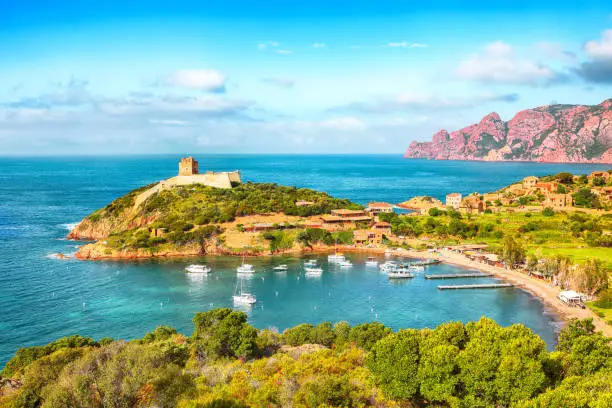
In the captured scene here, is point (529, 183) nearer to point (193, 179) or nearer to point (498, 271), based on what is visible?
point (498, 271)

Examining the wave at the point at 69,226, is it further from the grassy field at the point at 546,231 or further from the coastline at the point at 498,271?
the grassy field at the point at 546,231

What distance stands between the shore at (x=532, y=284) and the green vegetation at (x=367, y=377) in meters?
15.2

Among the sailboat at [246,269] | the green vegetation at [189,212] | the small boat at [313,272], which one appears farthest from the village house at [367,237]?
the sailboat at [246,269]

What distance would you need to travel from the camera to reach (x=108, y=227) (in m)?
74.9

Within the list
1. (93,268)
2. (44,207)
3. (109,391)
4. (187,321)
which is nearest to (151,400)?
(109,391)

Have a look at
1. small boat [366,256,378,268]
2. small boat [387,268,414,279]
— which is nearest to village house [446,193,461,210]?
small boat [366,256,378,268]

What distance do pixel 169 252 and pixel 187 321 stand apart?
85.4ft

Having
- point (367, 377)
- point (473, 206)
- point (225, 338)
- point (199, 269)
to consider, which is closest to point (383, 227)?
point (473, 206)

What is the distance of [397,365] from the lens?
63.6 ft

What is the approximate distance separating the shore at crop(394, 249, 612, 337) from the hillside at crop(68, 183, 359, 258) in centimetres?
2253

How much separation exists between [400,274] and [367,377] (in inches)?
1338

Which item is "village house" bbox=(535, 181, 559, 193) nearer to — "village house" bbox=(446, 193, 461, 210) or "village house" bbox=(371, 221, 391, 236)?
"village house" bbox=(446, 193, 461, 210)

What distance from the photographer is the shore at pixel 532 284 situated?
129 ft

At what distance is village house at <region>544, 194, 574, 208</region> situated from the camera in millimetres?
86000
